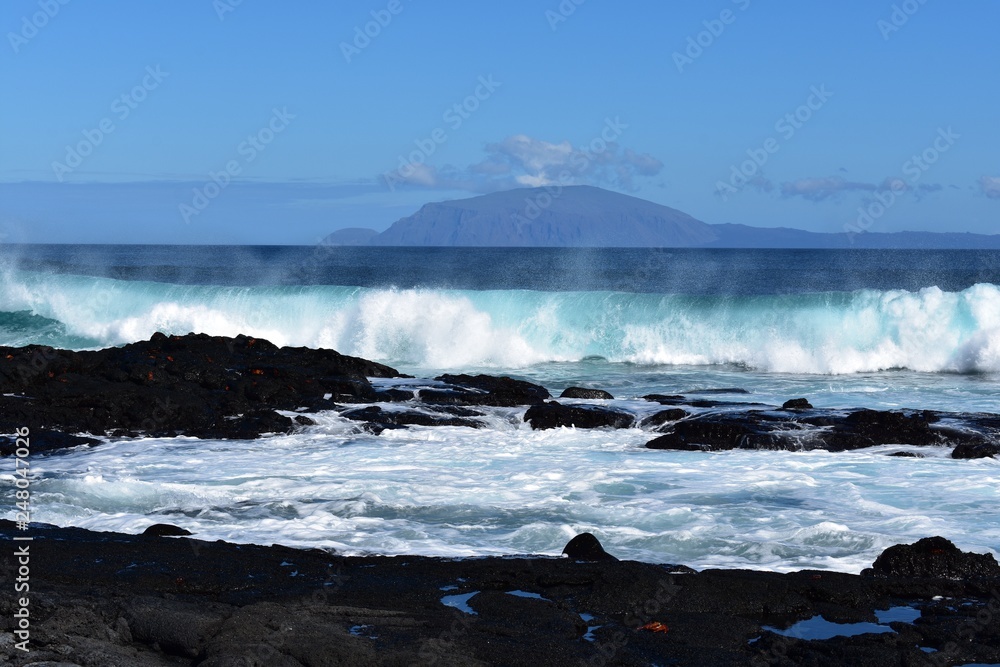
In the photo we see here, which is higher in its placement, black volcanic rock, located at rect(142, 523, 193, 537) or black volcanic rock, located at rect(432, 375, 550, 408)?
black volcanic rock, located at rect(432, 375, 550, 408)

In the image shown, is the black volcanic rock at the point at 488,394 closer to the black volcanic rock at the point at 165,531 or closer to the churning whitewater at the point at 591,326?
the churning whitewater at the point at 591,326

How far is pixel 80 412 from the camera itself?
1692 centimetres

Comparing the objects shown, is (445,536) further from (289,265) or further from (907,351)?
A: (289,265)

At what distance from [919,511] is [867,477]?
1.93m

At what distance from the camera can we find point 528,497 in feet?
38.7

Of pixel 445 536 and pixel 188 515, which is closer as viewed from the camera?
pixel 445 536

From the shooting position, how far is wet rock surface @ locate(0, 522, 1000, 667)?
250 inches

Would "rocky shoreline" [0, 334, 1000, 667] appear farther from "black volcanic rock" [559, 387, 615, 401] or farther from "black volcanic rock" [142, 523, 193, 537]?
"black volcanic rock" [559, 387, 615, 401]

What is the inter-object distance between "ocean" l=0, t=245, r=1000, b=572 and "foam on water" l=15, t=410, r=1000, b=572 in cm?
4

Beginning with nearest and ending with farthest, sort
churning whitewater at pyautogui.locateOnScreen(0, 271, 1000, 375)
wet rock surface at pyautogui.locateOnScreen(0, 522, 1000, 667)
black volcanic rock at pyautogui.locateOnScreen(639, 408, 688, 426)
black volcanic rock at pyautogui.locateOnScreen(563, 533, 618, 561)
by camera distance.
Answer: wet rock surface at pyautogui.locateOnScreen(0, 522, 1000, 667), black volcanic rock at pyautogui.locateOnScreen(563, 533, 618, 561), black volcanic rock at pyautogui.locateOnScreen(639, 408, 688, 426), churning whitewater at pyautogui.locateOnScreen(0, 271, 1000, 375)

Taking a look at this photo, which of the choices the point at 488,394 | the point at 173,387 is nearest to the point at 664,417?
the point at 488,394

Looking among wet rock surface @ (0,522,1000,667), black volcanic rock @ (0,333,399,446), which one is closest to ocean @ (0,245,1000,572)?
wet rock surface @ (0,522,1000,667)

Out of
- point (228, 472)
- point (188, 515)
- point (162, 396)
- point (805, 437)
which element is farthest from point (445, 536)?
point (162, 396)

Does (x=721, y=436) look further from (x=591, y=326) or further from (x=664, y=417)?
(x=591, y=326)
